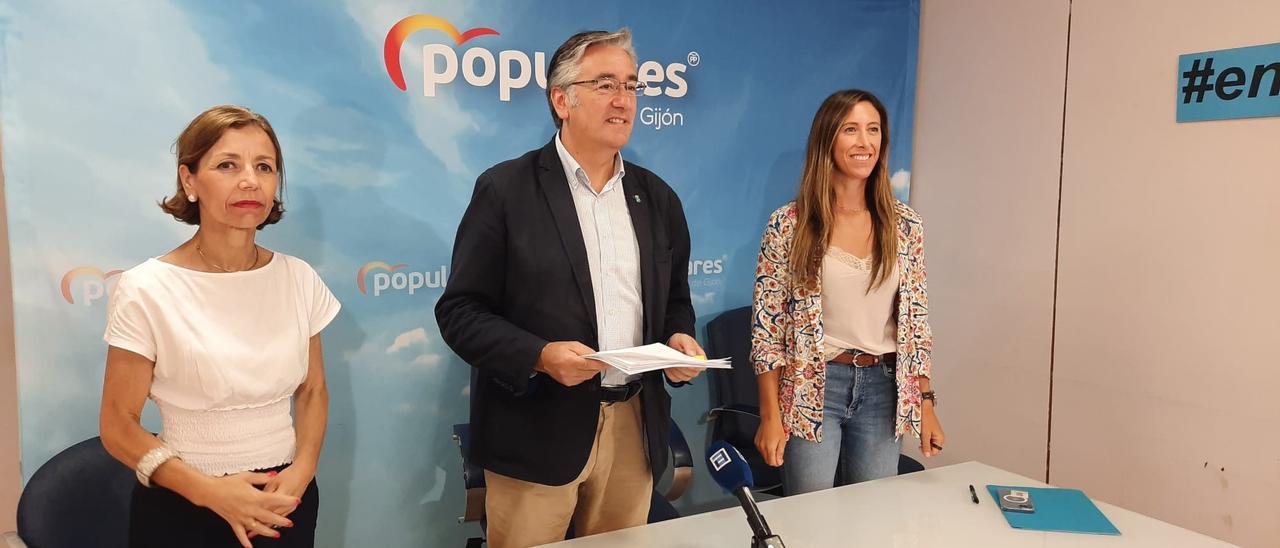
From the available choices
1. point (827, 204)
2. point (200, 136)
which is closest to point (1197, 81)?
point (827, 204)

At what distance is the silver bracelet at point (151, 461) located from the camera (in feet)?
5.16

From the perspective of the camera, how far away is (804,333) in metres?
2.25

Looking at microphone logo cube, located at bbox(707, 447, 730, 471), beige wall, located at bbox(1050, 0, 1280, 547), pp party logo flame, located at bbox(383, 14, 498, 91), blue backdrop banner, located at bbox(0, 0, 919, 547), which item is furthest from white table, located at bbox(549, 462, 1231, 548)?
pp party logo flame, located at bbox(383, 14, 498, 91)

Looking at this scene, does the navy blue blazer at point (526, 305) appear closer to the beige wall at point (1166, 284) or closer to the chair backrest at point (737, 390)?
the chair backrest at point (737, 390)

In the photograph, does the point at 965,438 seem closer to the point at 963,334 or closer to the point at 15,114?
the point at 963,334

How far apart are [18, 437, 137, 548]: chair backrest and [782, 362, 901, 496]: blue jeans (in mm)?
1762

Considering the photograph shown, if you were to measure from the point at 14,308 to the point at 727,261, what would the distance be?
242 centimetres

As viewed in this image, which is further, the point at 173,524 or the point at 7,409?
the point at 7,409

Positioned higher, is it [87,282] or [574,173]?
[574,173]

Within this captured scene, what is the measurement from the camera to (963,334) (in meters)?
3.64

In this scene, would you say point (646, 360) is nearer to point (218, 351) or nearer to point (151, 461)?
point (218, 351)

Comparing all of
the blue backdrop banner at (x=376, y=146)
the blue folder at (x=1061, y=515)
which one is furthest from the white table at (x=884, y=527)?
the blue backdrop banner at (x=376, y=146)

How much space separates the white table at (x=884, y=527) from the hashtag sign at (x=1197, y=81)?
160 cm

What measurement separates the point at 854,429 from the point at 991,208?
1619 mm
